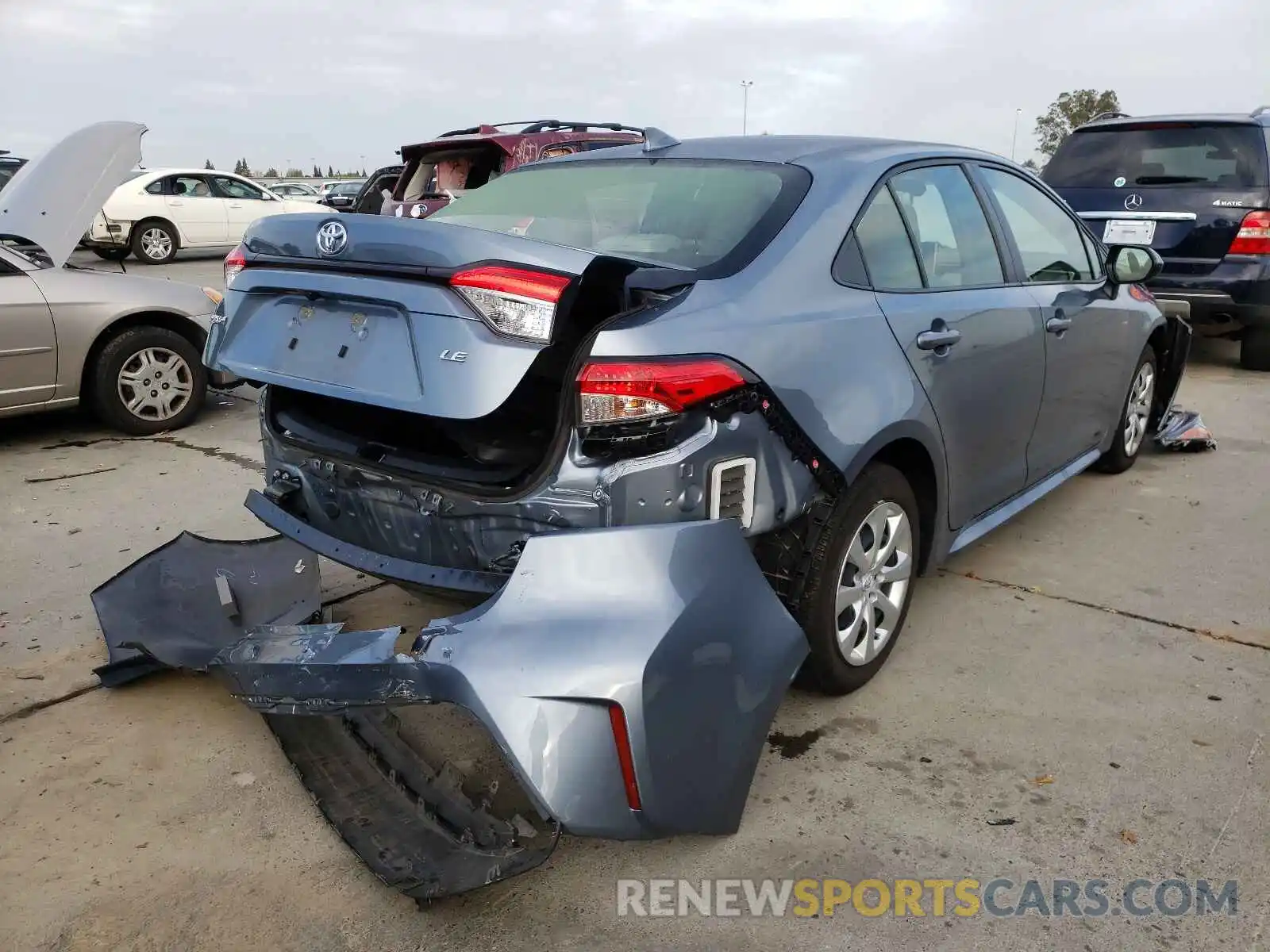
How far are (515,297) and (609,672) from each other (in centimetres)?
84

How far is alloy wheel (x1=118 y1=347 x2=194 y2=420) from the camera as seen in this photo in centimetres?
600

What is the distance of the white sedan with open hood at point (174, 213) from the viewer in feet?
52.3

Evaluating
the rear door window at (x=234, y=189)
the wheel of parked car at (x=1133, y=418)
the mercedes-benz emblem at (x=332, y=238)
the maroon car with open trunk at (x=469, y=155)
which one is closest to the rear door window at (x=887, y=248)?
the mercedes-benz emblem at (x=332, y=238)

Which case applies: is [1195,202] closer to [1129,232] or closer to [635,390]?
[1129,232]

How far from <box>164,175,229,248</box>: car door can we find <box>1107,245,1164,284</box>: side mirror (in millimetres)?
16081

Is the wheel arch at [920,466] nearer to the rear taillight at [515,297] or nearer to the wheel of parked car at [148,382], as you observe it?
the rear taillight at [515,297]

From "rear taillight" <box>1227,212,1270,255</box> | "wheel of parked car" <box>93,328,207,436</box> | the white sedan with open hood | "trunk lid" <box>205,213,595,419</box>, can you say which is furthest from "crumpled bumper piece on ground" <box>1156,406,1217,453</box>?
the white sedan with open hood

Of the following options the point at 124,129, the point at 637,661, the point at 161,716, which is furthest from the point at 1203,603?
the point at 124,129

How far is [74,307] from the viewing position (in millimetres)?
5664

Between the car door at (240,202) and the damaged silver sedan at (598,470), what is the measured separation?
15747mm

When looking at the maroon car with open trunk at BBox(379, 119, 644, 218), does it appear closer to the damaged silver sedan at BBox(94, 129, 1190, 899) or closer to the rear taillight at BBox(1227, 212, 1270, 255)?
the rear taillight at BBox(1227, 212, 1270, 255)

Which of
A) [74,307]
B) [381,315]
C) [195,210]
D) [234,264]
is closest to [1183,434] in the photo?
[381,315]

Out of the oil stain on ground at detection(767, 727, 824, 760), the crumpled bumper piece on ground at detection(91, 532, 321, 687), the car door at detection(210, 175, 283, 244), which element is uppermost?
the car door at detection(210, 175, 283, 244)

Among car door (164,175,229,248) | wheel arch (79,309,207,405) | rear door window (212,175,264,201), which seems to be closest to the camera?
wheel arch (79,309,207,405)
